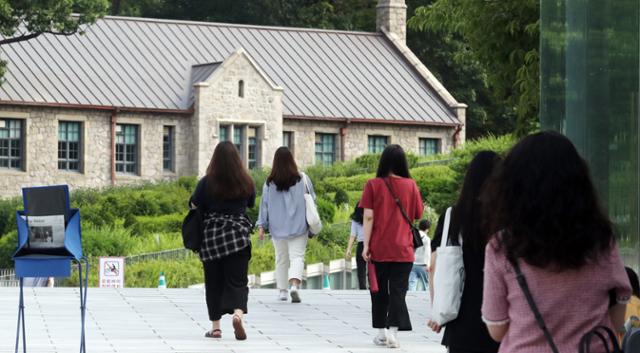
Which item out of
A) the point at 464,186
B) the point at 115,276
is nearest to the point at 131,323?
the point at 464,186

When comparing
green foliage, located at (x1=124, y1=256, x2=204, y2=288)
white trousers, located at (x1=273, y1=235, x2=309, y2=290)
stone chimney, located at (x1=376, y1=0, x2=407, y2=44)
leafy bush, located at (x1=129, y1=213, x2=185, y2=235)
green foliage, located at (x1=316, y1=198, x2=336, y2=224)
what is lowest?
green foliage, located at (x1=124, y1=256, x2=204, y2=288)

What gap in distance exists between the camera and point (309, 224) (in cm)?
1767

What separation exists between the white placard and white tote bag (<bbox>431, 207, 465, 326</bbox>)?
443 centimetres

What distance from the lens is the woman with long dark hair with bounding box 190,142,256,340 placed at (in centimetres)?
1390

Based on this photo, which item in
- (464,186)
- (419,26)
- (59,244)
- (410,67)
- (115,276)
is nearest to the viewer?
(464,186)

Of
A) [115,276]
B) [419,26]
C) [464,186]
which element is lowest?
[115,276]

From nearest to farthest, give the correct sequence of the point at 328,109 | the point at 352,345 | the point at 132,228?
the point at 352,345 < the point at 132,228 < the point at 328,109

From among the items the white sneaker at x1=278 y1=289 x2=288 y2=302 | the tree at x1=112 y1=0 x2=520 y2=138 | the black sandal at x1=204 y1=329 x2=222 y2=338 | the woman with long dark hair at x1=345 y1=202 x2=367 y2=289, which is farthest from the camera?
the tree at x1=112 y1=0 x2=520 y2=138

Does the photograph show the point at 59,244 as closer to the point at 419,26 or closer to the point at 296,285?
the point at 296,285

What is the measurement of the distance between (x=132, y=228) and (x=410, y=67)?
21258 millimetres

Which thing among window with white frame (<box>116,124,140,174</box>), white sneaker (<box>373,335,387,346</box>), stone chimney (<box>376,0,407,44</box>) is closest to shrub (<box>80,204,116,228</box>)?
window with white frame (<box>116,124,140,174</box>)

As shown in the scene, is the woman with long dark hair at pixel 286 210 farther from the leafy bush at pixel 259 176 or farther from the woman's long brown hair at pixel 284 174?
the leafy bush at pixel 259 176

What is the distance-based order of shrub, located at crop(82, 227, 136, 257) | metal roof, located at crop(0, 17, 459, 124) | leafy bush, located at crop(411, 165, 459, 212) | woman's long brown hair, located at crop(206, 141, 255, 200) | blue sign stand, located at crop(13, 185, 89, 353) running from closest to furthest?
blue sign stand, located at crop(13, 185, 89, 353) < woman's long brown hair, located at crop(206, 141, 255, 200) < shrub, located at crop(82, 227, 136, 257) < leafy bush, located at crop(411, 165, 459, 212) < metal roof, located at crop(0, 17, 459, 124)

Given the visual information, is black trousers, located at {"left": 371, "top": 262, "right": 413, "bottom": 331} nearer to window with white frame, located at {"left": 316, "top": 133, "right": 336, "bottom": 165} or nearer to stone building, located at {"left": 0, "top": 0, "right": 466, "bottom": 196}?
stone building, located at {"left": 0, "top": 0, "right": 466, "bottom": 196}
